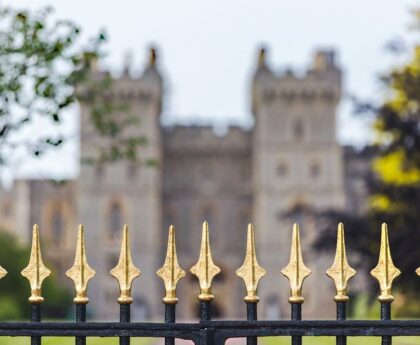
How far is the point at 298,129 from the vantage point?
48594 millimetres

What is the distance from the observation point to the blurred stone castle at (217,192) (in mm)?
46781

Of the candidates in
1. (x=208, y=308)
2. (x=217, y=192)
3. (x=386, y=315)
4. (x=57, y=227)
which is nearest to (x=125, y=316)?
(x=208, y=308)

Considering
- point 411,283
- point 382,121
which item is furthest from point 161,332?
point 382,121

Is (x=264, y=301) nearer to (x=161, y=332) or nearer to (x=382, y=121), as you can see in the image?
(x=382, y=121)

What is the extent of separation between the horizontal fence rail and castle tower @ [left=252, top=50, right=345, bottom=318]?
43284 mm

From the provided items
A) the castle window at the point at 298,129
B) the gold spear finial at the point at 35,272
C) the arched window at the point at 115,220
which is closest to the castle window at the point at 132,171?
the arched window at the point at 115,220

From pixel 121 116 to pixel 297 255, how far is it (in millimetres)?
45704

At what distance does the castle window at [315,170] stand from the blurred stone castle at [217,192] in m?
0.06

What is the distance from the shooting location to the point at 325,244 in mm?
17188

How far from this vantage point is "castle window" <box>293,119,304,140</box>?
48.4 m

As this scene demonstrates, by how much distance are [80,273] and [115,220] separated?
146ft

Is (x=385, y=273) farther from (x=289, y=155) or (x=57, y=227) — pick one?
(x=57, y=227)

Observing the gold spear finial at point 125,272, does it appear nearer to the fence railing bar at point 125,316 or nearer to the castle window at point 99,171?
the fence railing bar at point 125,316

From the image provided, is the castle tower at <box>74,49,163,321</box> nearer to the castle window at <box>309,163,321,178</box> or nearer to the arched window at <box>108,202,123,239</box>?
the arched window at <box>108,202,123,239</box>
